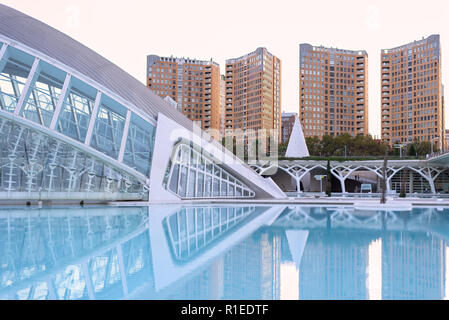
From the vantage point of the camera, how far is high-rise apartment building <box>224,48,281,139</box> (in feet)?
344

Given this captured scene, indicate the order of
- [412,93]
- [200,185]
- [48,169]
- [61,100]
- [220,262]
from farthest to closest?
[412,93], [200,185], [48,169], [61,100], [220,262]

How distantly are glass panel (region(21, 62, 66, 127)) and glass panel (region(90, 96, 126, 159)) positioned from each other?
2.42 meters

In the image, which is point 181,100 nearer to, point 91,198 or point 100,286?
point 91,198

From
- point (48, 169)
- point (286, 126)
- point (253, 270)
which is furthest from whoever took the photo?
point (286, 126)

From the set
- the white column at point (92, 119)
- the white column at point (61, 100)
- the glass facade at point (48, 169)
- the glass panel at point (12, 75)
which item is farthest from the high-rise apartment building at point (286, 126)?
the glass panel at point (12, 75)

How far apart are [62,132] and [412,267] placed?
60.1ft

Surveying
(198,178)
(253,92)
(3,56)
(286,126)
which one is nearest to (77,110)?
(3,56)

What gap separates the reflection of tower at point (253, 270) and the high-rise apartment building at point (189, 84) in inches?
4138

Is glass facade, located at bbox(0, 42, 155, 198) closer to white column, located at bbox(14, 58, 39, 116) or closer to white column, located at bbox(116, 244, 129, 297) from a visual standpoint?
white column, located at bbox(14, 58, 39, 116)

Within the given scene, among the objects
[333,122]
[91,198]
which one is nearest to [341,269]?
[91,198]

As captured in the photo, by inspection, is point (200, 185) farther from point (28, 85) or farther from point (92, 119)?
point (28, 85)

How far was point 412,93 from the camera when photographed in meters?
98.5

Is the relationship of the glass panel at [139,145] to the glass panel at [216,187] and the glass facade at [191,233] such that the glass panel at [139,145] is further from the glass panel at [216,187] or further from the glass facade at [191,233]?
the glass facade at [191,233]

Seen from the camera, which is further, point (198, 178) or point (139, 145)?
point (198, 178)
